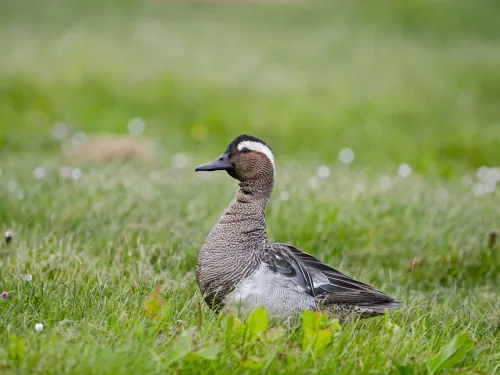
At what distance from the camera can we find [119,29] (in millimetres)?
16359

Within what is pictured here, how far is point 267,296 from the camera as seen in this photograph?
415cm

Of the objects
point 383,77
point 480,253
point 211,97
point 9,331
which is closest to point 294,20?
point 383,77

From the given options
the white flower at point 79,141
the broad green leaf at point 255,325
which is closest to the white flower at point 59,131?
the white flower at point 79,141

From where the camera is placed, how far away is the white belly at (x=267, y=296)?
413cm

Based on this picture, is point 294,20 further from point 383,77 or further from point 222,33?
point 383,77

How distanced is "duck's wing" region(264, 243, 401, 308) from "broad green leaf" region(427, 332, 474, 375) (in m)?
0.70

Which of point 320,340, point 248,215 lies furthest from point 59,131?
point 320,340

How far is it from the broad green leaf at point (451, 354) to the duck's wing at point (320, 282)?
696 mm

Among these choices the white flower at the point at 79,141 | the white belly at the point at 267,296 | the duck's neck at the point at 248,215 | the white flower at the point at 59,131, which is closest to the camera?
the white belly at the point at 267,296

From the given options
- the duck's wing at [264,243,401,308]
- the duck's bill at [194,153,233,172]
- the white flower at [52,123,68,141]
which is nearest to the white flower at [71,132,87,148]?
the white flower at [52,123,68,141]

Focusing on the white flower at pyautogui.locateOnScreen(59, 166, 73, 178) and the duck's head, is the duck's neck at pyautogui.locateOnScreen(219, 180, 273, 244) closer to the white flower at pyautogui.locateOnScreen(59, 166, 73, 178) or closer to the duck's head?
the duck's head

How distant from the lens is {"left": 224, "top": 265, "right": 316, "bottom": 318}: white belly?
4.13 m

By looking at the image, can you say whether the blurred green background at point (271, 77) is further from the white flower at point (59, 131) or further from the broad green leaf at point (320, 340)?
the broad green leaf at point (320, 340)

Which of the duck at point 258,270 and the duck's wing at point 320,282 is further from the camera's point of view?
the duck's wing at point 320,282
